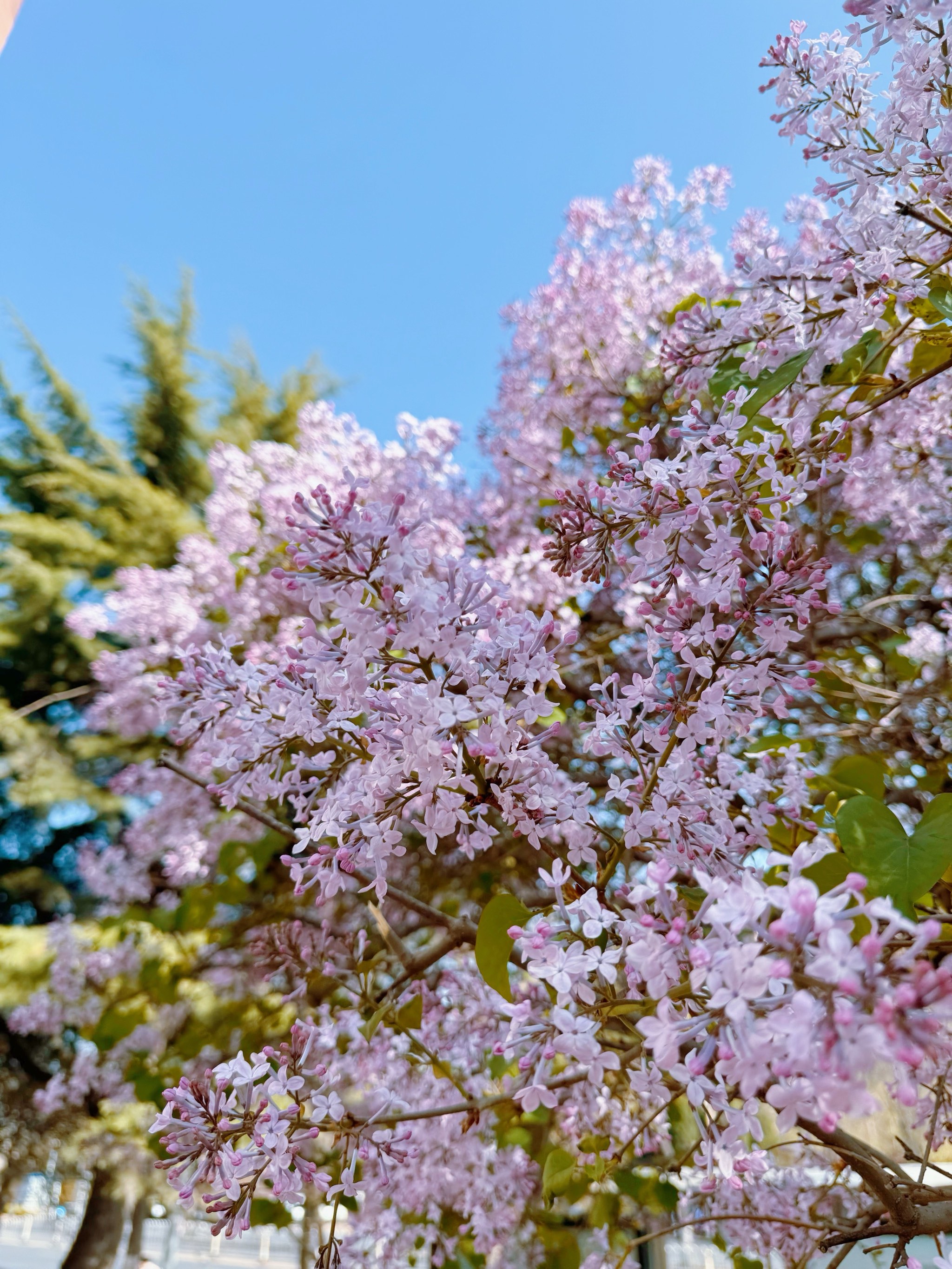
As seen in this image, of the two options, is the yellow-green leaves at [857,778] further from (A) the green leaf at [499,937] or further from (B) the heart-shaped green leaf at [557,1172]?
(B) the heart-shaped green leaf at [557,1172]

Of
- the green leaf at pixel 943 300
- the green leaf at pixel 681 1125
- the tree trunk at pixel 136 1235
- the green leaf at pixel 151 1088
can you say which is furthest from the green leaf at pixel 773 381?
the tree trunk at pixel 136 1235

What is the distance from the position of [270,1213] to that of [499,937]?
1.40 m

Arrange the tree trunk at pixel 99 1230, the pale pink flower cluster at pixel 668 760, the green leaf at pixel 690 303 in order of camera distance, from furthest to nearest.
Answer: the tree trunk at pixel 99 1230
the green leaf at pixel 690 303
the pale pink flower cluster at pixel 668 760

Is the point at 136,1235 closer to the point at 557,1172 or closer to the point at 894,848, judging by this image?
the point at 557,1172

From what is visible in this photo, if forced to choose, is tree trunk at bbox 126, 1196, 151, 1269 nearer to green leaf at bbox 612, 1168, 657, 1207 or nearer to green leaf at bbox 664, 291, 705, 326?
green leaf at bbox 612, 1168, 657, 1207

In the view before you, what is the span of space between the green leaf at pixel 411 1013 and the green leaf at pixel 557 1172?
290 mm

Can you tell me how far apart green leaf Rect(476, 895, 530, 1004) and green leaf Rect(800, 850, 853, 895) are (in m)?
0.24

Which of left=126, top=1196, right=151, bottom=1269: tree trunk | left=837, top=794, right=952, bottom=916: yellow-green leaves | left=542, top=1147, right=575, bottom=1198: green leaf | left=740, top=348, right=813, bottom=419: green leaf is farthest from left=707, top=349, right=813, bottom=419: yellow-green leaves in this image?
left=126, top=1196, right=151, bottom=1269: tree trunk

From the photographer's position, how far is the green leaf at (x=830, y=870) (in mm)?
570

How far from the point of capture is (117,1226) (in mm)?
5867

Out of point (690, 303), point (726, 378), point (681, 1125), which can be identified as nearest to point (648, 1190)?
point (681, 1125)

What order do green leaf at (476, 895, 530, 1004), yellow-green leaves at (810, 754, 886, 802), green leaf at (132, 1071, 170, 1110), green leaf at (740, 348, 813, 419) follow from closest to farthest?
green leaf at (476, 895, 530, 1004) → green leaf at (740, 348, 813, 419) → yellow-green leaves at (810, 754, 886, 802) → green leaf at (132, 1071, 170, 1110)

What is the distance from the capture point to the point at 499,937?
0.67 metres

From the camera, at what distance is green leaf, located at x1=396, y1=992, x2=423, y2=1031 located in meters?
0.88
